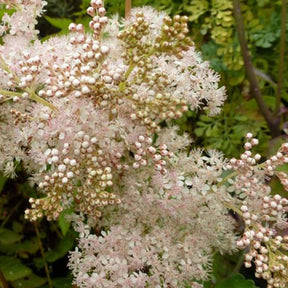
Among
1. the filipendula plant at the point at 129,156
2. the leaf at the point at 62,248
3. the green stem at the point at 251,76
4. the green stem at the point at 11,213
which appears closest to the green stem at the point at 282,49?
the green stem at the point at 251,76

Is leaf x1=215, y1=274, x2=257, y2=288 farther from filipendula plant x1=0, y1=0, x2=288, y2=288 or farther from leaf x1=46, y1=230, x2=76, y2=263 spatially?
leaf x1=46, y1=230, x2=76, y2=263

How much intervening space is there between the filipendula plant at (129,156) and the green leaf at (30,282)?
12.6 inches

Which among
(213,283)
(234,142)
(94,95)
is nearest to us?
(94,95)

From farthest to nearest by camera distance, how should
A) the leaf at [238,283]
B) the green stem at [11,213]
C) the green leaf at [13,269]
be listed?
the green stem at [11,213] → the green leaf at [13,269] → the leaf at [238,283]

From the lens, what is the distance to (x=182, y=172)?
A: 0.90m

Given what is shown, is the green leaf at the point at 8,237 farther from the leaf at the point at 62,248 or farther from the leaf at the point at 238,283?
the leaf at the point at 238,283

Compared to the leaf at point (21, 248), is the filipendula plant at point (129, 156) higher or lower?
higher

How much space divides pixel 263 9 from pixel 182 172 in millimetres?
734

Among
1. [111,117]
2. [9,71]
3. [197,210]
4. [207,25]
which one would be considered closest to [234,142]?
[207,25]

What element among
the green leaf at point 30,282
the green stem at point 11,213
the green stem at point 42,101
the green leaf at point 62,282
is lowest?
the green leaf at point 30,282

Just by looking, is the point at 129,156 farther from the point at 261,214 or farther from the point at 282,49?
the point at 282,49

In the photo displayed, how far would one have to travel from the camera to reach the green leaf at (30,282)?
1217 mm

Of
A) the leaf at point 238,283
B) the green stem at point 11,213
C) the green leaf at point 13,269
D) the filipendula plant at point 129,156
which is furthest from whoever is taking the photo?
the green stem at point 11,213

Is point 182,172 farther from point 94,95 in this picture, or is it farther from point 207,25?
point 207,25
